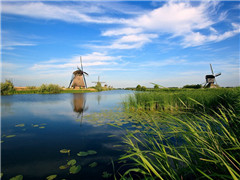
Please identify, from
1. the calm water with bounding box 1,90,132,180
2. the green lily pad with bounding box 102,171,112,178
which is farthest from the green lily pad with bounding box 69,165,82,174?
the green lily pad with bounding box 102,171,112,178

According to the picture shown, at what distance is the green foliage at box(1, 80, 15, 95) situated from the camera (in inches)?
918

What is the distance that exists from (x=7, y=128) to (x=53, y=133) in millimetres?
2335

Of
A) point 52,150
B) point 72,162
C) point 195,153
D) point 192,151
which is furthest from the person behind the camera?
point 52,150

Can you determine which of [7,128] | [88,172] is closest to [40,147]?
[88,172]

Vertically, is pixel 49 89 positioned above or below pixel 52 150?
above

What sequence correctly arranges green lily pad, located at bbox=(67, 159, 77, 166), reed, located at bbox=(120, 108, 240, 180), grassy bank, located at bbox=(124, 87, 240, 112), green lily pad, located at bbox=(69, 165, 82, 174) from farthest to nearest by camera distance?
grassy bank, located at bbox=(124, 87, 240, 112)
green lily pad, located at bbox=(67, 159, 77, 166)
green lily pad, located at bbox=(69, 165, 82, 174)
reed, located at bbox=(120, 108, 240, 180)

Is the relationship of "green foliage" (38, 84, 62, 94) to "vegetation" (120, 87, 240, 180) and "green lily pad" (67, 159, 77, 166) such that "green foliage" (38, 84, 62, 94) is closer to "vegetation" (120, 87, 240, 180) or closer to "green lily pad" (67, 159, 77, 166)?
"green lily pad" (67, 159, 77, 166)

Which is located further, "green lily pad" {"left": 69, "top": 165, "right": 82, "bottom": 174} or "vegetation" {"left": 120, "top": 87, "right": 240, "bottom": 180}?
"green lily pad" {"left": 69, "top": 165, "right": 82, "bottom": 174}

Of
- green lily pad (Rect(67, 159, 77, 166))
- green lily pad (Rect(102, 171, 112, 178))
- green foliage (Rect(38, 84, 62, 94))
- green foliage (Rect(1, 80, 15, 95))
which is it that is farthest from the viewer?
green foliage (Rect(38, 84, 62, 94))

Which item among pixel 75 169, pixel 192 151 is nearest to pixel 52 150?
pixel 75 169

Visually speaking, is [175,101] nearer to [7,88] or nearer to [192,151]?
[192,151]

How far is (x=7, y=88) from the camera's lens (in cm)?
2388

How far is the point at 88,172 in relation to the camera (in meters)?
2.61

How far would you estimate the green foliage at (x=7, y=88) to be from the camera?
23312 mm
